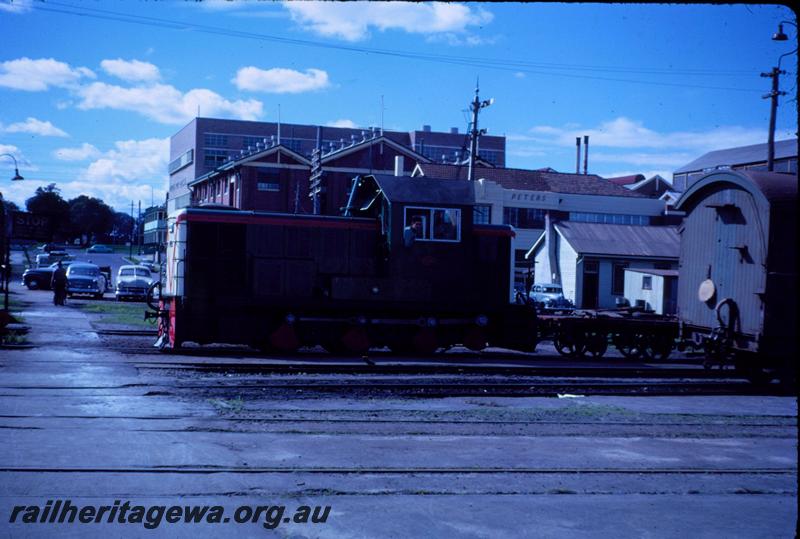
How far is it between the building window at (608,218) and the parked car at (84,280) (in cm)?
3406

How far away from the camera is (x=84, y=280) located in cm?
3806

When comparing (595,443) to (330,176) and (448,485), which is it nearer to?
(448,485)

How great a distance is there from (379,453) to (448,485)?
4.45ft

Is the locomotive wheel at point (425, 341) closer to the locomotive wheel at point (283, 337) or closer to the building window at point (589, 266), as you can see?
the locomotive wheel at point (283, 337)

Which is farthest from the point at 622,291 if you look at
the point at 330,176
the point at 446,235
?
the point at 446,235

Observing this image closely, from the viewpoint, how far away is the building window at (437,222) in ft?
58.3

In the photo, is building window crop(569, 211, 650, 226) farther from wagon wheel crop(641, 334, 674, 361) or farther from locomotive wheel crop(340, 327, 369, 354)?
locomotive wheel crop(340, 327, 369, 354)

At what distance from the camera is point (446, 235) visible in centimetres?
1814

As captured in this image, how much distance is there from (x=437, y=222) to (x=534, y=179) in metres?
40.2

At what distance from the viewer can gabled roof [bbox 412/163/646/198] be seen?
54438 mm

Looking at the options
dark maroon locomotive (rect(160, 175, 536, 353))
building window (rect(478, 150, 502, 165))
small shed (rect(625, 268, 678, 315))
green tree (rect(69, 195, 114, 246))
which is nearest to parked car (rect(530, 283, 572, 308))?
small shed (rect(625, 268, 678, 315))

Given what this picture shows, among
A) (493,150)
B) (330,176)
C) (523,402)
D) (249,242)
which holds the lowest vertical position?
(523,402)

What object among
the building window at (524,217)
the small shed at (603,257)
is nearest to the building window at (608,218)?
the building window at (524,217)

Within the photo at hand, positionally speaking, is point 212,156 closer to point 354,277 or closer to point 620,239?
point 620,239
